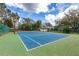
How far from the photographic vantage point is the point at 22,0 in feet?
4.94

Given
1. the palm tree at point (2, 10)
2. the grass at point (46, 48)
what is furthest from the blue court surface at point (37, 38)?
the palm tree at point (2, 10)

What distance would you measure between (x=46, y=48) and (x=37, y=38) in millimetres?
114

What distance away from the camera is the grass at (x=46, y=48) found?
148 centimetres

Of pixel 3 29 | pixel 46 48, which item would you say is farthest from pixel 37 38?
pixel 3 29

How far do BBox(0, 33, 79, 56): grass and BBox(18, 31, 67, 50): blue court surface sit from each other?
4 centimetres

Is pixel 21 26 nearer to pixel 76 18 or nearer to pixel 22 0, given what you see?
pixel 22 0

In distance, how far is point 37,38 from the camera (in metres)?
1.51

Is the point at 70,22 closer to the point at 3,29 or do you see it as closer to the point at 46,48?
the point at 46,48

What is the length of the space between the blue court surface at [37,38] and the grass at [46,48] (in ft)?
0.12

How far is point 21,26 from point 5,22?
140 mm

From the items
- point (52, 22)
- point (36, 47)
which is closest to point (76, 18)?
point (52, 22)

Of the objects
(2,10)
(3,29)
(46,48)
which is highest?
(2,10)

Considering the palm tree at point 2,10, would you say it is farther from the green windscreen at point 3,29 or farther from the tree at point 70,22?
the tree at point 70,22

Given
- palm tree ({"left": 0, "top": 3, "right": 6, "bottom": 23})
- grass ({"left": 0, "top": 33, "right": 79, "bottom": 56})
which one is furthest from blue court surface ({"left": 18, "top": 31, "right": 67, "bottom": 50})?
palm tree ({"left": 0, "top": 3, "right": 6, "bottom": 23})
